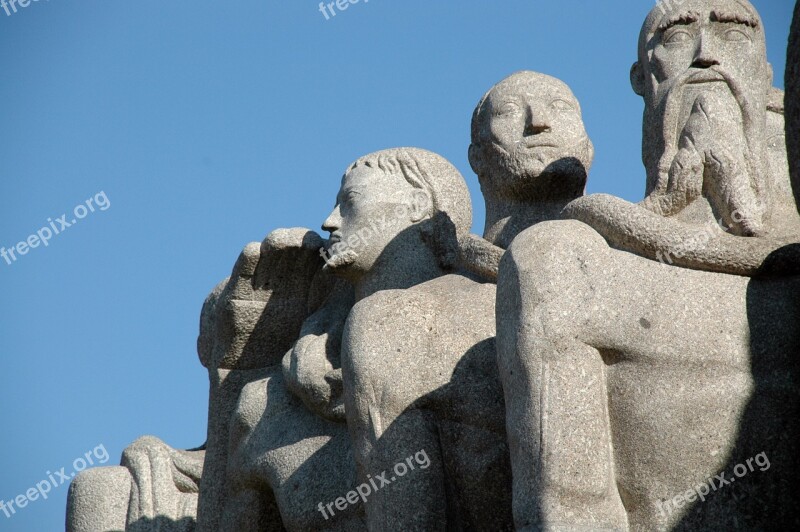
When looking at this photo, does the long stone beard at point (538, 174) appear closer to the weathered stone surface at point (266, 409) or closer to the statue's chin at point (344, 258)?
the statue's chin at point (344, 258)

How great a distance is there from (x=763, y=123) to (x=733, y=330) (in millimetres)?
1278

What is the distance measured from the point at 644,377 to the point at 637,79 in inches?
77.9

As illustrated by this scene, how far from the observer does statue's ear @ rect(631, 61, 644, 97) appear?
7766mm

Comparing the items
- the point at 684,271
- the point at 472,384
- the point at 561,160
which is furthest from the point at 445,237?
the point at 684,271

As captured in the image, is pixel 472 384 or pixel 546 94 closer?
pixel 472 384

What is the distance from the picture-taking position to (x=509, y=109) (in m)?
8.31

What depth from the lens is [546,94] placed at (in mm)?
8336

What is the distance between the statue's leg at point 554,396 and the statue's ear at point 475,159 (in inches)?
75.0

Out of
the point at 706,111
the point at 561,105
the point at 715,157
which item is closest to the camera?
the point at 715,157

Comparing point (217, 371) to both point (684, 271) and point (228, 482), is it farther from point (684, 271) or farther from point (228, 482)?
point (684, 271)

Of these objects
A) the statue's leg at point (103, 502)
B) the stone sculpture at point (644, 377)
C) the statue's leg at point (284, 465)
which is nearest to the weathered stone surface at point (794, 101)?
the stone sculpture at point (644, 377)

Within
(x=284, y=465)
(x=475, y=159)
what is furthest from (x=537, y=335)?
(x=475, y=159)

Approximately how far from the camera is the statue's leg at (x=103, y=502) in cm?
966

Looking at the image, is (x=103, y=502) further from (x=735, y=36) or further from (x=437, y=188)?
(x=735, y=36)
